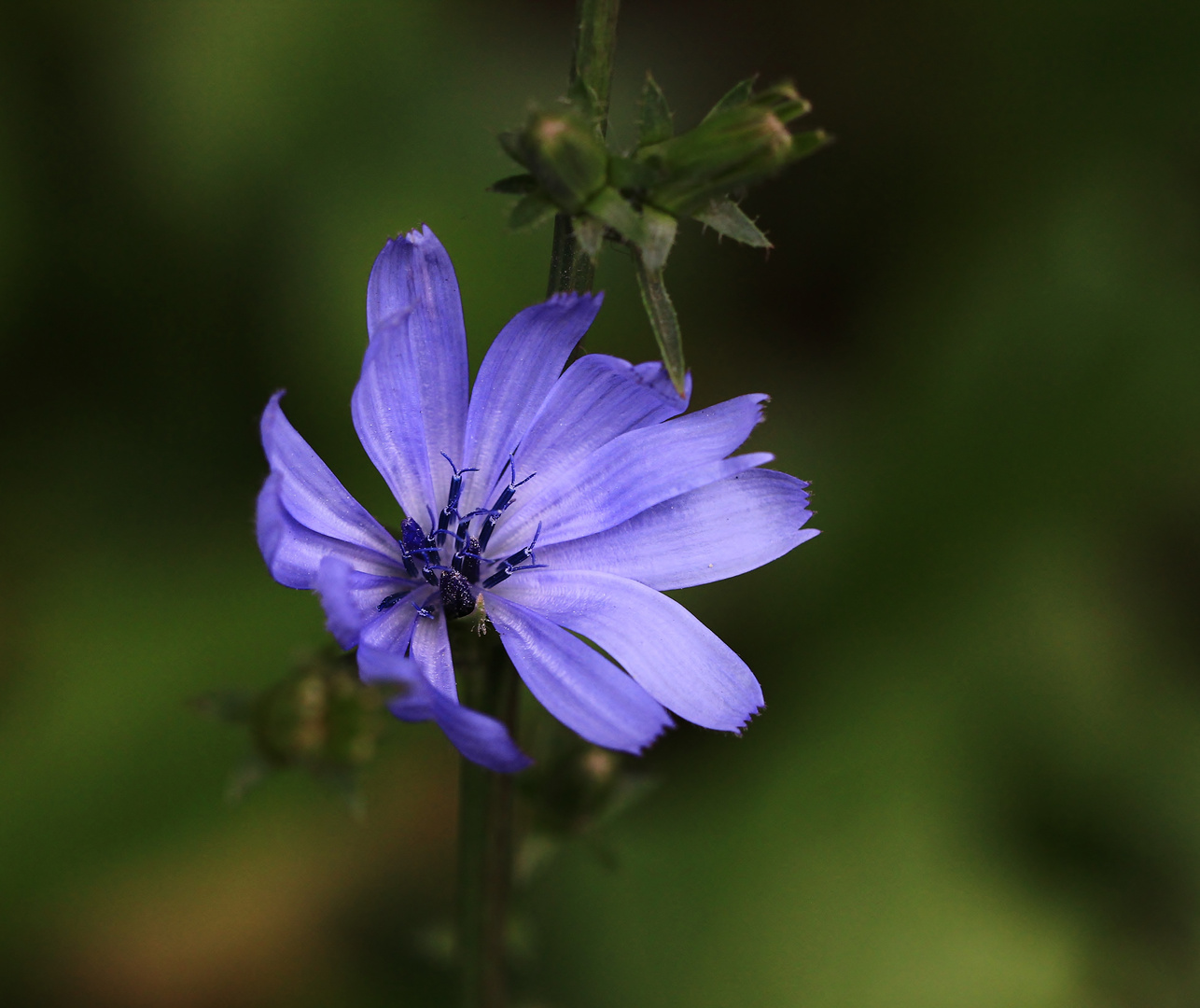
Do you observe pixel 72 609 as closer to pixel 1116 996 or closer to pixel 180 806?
pixel 180 806

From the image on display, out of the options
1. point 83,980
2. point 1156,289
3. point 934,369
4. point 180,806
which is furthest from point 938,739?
point 83,980

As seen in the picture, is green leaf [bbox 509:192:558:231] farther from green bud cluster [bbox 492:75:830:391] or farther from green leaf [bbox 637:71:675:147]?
green leaf [bbox 637:71:675:147]

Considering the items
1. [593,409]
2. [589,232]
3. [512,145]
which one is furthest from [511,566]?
[512,145]

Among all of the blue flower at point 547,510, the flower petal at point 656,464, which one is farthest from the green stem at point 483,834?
the flower petal at point 656,464

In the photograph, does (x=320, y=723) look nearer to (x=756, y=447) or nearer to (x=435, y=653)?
(x=435, y=653)

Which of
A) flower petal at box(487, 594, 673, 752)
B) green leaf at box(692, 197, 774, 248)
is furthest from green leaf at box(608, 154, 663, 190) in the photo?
flower petal at box(487, 594, 673, 752)

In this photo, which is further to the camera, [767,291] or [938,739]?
[767,291]

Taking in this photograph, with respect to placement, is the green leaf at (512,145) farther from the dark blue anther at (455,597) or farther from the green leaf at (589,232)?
the dark blue anther at (455,597)
